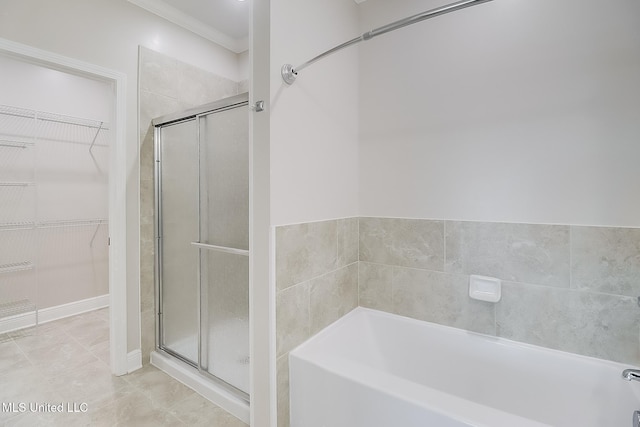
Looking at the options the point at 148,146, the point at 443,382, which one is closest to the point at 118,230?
the point at 148,146

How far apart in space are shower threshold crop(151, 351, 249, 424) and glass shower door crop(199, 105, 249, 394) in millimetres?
64

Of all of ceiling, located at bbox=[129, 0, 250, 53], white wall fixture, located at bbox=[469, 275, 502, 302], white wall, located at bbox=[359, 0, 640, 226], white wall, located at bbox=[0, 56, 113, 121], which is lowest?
white wall fixture, located at bbox=[469, 275, 502, 302]

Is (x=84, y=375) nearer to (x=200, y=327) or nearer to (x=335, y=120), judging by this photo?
Result: (x=200, y=327)

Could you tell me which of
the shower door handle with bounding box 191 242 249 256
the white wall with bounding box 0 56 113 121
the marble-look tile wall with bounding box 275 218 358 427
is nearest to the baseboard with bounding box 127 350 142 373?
the shower door handle with bounding box 191 242 249 256

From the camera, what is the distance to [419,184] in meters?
1.79

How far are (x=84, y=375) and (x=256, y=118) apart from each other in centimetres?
224

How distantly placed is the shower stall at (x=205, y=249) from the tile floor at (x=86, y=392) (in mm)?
114

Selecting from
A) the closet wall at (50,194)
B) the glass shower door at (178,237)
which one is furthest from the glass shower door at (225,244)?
the closet wall at (50,194)

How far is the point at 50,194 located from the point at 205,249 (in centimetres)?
243

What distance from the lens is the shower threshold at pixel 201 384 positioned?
175 centimetres

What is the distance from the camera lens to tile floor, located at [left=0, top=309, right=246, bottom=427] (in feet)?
5.51

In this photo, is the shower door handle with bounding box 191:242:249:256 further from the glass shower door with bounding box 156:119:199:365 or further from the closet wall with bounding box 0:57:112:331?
the closet wall with bounding box 0:57:112:331

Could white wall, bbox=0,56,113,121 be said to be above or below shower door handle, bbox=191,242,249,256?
above

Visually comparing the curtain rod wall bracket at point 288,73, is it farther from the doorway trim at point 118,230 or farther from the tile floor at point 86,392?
the tile floor at point 86,392
